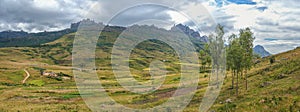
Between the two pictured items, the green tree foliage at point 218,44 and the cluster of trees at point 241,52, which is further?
the green tree foliage at point 218,44

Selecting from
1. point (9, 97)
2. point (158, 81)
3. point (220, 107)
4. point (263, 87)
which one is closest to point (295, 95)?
point (220, 107)

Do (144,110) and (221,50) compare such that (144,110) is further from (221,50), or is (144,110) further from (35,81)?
(35,81)

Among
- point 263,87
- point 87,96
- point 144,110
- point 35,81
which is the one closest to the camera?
point 144,110

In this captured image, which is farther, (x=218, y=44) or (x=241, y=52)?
(x=218, y=44)

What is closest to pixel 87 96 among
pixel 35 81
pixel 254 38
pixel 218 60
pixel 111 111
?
pixel 111 111

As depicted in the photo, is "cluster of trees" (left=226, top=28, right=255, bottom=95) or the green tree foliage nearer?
"cluster of trees" (left=226, top=28, right=255, bottom=95)

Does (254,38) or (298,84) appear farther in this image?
(254,38)

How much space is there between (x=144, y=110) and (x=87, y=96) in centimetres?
3903

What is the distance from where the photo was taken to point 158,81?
9588 centimetres

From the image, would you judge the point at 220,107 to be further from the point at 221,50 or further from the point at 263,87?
the point at 221,50

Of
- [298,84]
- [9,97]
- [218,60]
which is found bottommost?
[9,97]

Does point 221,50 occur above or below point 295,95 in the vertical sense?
above

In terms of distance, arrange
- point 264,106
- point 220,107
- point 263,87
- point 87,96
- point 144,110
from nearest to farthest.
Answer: point 264,106, point 220,107, point 144,110, point 263,87, point 87,96

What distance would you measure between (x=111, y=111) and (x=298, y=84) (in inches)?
1334
